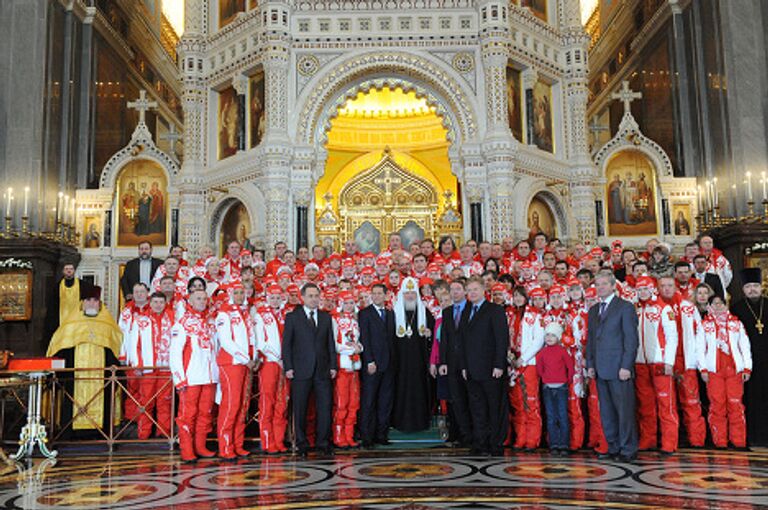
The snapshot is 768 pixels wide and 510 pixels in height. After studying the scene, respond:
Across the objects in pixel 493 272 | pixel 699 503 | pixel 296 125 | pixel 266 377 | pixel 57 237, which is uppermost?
pixel 296 125

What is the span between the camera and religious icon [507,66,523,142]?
14.4 metres

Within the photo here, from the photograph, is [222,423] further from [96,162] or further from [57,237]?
[96,162]

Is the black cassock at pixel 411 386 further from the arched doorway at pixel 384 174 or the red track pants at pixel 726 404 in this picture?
the arched doorway at pixel 384 174

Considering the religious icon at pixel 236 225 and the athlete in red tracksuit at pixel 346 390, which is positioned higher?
the religious icon at pixel 236 225

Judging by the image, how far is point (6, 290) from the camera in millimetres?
11719

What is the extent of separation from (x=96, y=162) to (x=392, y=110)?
26.2 ft

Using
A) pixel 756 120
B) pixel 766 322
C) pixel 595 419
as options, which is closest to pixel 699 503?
pixel 595 419

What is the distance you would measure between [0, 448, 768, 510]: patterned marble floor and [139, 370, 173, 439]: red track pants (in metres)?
0.95

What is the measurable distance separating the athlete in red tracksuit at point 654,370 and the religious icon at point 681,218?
26.6 ft

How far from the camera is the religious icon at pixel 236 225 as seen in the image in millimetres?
14516

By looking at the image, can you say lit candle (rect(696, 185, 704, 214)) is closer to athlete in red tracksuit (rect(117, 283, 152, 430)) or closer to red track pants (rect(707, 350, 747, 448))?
red track pants (rect(707, 350, 747, 448))

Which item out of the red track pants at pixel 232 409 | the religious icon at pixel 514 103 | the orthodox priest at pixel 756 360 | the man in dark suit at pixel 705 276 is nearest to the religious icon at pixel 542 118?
the religious icon at pixel 514 103

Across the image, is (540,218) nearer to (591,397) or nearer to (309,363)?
(591,397)

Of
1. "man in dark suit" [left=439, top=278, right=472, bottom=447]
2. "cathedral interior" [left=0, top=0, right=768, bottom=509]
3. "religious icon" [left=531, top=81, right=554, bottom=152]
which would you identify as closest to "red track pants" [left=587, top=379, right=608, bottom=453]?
"man in dark suit" [left=439, top=278, right=472, bottom=447]
